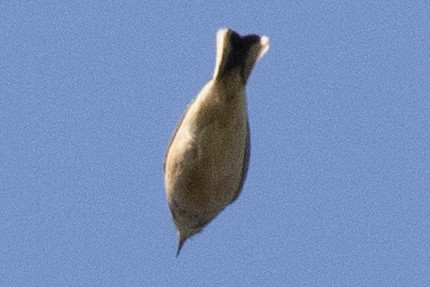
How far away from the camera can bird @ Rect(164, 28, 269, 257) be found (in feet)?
14.5

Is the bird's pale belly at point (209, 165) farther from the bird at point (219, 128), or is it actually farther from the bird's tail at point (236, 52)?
the bird's tail at point (236, 52)

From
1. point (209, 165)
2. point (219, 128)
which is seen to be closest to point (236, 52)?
point (219, 128)

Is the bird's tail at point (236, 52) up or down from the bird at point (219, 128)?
up

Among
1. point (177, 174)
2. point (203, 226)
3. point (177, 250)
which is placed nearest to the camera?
point (177, 174)

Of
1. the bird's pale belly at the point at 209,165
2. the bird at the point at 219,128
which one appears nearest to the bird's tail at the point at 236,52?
the bird at the point at 219,128

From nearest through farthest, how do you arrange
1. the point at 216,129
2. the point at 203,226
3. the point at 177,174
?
the point at 216,129
the point at 177,174
the point at 203,226

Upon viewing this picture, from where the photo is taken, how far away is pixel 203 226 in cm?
538

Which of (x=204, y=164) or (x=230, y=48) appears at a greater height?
(x=230, y=48)

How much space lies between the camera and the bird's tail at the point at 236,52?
4480 mm

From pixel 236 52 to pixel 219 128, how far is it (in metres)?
0.32

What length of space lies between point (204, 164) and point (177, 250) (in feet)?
4.57

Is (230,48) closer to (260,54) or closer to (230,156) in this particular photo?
(260,54)


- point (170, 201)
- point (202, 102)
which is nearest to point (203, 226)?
point (170, 201)

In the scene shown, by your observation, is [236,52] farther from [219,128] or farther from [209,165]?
[209,165]
